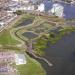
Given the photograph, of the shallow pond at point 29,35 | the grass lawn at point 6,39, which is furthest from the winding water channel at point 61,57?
the grass lawn at point 6,39

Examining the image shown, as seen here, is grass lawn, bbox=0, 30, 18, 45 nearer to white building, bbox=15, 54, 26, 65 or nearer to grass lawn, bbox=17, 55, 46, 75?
white building, bbox=15, 54, 26, 65

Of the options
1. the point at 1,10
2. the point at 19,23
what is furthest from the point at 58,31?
the point at 1,10

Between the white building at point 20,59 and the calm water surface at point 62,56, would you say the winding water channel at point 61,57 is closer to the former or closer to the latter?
the calm water surface at point 62,56

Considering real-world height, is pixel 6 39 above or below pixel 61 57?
above

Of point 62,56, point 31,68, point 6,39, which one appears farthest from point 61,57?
point 6,39

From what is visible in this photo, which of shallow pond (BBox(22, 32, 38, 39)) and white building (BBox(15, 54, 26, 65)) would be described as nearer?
white building (BBox(15, 54, 26, 65))

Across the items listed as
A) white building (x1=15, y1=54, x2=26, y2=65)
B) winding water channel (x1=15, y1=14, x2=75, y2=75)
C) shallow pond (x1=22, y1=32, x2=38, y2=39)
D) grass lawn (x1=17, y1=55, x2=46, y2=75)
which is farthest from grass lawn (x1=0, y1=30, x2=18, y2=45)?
grass lawn (x1=17, y1=55, x2=46, y2=75)

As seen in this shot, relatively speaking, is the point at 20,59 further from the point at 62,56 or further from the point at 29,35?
the point at 29,35
